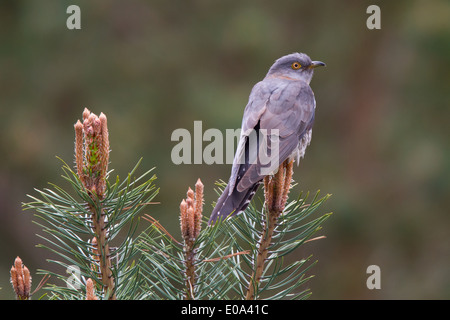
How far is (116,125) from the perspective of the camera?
27.8 ft

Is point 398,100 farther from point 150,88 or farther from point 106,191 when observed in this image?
point 106,191

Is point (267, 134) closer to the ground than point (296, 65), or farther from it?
closer to the ground

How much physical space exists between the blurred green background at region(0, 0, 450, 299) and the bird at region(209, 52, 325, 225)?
4.68 metres

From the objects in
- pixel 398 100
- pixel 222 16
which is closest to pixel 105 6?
pixel 222 16

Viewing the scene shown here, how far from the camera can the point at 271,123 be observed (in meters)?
3.30

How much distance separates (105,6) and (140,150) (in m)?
2.46

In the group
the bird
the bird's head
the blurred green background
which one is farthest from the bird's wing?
the blurred green background

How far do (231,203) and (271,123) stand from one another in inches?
43.1

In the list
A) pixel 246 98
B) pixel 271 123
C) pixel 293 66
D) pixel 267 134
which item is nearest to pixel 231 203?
pixel 267 134

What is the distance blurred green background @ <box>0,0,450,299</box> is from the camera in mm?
8844

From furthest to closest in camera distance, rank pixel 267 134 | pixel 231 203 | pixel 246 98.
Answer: pixel 246 98, pixel 267 134, pixel 231 203

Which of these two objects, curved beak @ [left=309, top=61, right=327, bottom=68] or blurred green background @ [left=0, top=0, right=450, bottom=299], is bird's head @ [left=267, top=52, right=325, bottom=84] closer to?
curved beak @ [left=309, top=61, right=327, bottom=68]

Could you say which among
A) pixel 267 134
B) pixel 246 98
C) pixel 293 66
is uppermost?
pixel 246 98

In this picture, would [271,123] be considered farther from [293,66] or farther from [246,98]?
[246,98]
